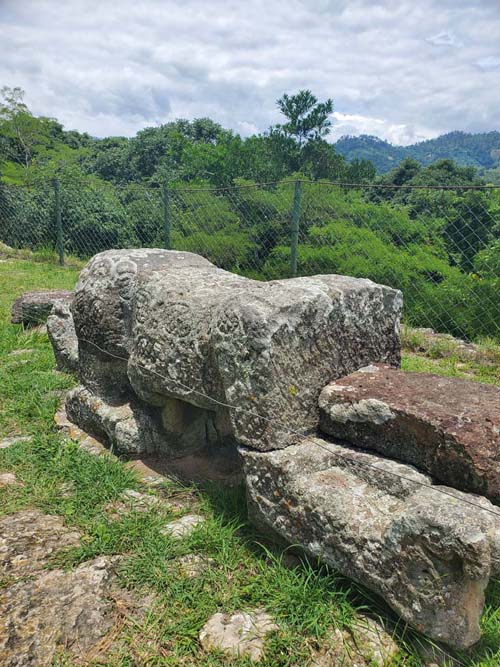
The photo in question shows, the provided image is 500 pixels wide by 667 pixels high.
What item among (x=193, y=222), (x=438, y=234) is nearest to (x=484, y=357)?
(x=438, y=234)

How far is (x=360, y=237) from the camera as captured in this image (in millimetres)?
Answer: 6918

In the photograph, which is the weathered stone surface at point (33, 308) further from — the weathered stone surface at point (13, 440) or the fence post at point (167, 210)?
the fence post at point (167, 210)

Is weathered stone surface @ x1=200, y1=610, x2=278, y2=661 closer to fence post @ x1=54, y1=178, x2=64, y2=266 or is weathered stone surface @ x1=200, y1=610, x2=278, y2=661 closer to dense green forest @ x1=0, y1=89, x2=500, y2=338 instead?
dense green forest @ x1=0, y1=89, x2=500, y2=338

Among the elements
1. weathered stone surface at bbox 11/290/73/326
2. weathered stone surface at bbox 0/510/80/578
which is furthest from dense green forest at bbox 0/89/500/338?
weathered stone surface at bbox 0/510/80/578

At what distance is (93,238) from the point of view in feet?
39.5

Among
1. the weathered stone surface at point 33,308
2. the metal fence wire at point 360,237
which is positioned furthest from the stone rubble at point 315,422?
the metal fence wire at point 360,237

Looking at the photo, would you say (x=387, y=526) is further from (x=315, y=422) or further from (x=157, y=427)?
(x=157, y=427)

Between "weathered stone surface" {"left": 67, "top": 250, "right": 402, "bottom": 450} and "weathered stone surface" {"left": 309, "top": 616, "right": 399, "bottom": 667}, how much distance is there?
30.9 inches

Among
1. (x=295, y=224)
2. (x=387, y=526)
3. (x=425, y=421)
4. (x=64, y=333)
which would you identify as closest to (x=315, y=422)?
(x=425, y=421)

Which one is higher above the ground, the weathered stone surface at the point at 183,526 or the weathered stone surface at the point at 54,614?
the weathered stone surface at the point at 183,526

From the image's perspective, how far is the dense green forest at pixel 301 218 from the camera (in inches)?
254

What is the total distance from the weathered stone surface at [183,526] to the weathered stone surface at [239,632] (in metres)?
0.51

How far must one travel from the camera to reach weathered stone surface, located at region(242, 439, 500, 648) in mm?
1755

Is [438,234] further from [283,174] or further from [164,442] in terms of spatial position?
[283,174]
